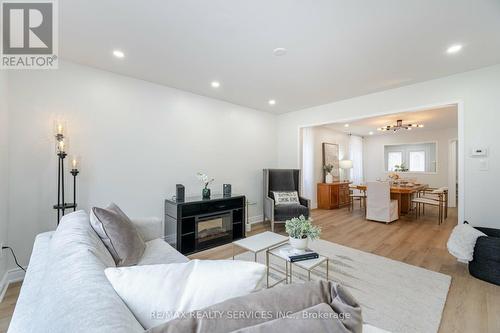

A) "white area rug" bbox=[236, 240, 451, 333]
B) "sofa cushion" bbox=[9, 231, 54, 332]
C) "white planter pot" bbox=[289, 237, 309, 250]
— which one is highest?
"sofa cushion" bbox=[9, 231, 54, 332]

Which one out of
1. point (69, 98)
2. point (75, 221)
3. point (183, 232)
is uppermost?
point (69, 98)

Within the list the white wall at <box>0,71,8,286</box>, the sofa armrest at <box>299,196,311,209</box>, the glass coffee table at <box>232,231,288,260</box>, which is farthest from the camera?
the sofa armrest at <box>299,196,311,209</box>

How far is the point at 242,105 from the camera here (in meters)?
4.43

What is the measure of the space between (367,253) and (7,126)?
456 centimetres

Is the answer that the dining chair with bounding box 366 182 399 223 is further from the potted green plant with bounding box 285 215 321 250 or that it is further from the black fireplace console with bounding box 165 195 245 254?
the potted green plant with bounding box 285 215 321 250

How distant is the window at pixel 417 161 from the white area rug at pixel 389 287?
19.9 ft

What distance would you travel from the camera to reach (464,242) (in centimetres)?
251

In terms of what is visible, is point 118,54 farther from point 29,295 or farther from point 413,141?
point 413,141

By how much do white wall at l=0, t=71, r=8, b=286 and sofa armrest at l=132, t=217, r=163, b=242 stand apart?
1.24 meters

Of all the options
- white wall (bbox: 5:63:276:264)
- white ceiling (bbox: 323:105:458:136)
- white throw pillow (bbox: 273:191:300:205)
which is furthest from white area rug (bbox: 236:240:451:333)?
white ceiling (bbox: 323:105:458:136)

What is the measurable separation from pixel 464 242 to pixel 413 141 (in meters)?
5.85

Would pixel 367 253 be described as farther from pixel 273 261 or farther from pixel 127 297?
pixel 127 297

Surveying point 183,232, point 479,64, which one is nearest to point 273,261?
point 183,232

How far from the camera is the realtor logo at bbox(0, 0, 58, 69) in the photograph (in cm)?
176
